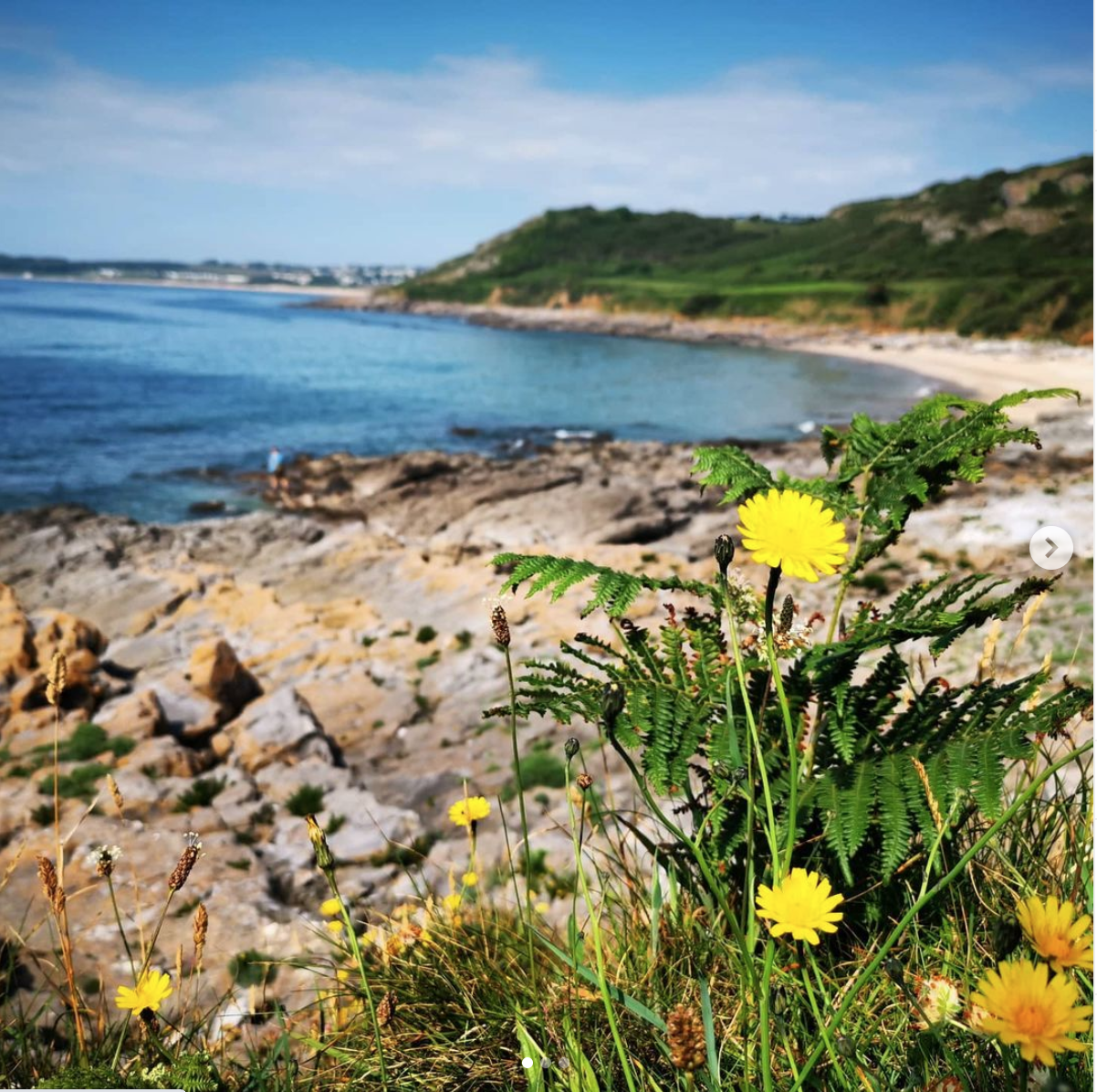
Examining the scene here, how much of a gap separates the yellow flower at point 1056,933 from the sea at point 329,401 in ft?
68.4

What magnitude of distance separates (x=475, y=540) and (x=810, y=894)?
48.2 ft

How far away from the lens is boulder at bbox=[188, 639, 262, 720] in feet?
26.0

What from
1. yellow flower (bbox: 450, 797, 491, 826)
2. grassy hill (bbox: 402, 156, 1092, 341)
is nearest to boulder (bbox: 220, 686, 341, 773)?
yellow flower (bbox: 450, 797, 491, 826)

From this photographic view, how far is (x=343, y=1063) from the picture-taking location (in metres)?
1.68

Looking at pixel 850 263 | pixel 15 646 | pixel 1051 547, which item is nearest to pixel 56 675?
pixel 1051 547

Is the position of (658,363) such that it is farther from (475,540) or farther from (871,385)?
(475,540)

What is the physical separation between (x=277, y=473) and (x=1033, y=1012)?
23.9 m

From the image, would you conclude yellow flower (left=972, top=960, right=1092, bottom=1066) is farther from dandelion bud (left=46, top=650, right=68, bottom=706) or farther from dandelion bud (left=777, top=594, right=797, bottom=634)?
dandelion bud (left=46, top=650, right=68, bottom=706)

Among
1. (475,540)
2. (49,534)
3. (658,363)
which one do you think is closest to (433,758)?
(475,540)

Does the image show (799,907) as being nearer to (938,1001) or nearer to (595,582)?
(938,1001)

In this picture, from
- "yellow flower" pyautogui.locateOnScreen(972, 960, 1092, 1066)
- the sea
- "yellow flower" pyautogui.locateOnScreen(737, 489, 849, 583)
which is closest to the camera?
"yellow flower" pyautogui.locateOnScreen(972, 960, 1092, 1066)

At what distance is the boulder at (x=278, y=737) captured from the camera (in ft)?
22.4


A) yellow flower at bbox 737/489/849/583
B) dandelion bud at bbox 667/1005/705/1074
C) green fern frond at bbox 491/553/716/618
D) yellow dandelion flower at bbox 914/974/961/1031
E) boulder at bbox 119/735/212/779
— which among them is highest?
yellow flower at bbox 737/489/849/583

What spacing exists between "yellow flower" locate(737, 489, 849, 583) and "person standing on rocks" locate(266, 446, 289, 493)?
21.8 m
